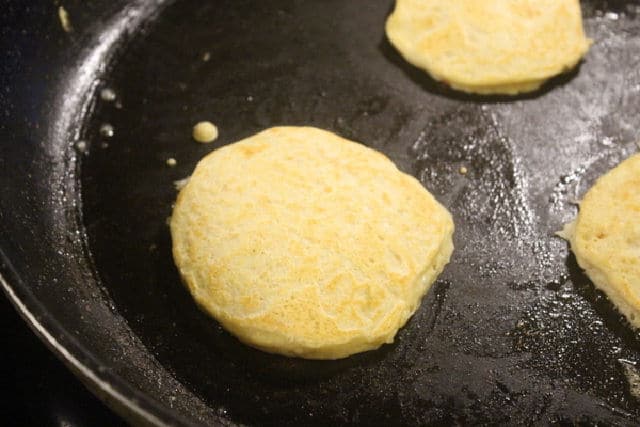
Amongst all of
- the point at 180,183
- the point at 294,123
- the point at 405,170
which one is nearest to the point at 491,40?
the point at 405,170

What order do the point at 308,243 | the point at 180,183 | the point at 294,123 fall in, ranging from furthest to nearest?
1. the point at 294,123
2. the point at 180,183
3. the point at 308,243

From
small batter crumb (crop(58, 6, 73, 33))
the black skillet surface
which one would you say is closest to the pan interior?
the black skillet surface

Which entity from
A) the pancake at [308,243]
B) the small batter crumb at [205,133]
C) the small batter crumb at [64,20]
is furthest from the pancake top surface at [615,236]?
the small batter crumb at [64,20]

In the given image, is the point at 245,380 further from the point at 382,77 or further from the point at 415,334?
the point at 382,77

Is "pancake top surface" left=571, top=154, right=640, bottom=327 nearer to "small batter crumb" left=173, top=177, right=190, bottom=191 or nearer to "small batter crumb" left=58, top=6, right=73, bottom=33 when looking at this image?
"small batter crumb" left=173, top=177, right=190, bottom=191

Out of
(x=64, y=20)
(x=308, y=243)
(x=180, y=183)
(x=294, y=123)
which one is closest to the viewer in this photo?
(x=308, y=243)

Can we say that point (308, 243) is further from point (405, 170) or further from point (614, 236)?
point (614, 236)

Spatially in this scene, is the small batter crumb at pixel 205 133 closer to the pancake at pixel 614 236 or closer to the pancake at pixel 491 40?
the pancake at pixel 491 40
